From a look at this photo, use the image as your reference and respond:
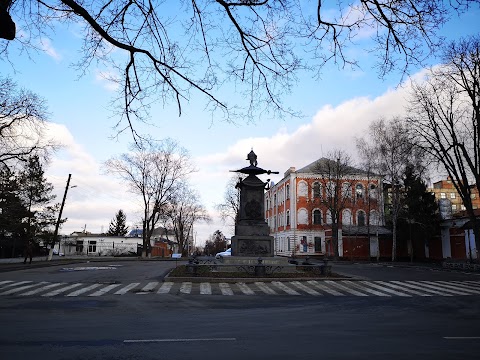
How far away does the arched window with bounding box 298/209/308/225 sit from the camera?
59750 mm

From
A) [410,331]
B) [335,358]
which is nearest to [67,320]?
[335,358]

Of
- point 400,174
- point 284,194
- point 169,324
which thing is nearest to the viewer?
point 169,324

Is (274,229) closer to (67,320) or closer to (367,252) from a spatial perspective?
(367,252)

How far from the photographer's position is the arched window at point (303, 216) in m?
59.8

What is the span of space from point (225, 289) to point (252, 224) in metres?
8.18

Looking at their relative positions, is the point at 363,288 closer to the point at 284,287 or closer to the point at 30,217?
the point at 284,287

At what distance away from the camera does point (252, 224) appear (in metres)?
23.7

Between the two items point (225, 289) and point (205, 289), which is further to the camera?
point (225, 289)

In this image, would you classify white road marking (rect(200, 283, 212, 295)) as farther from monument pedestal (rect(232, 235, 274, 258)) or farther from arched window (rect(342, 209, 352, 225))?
arched window (rect(342, 209, 352, 225))

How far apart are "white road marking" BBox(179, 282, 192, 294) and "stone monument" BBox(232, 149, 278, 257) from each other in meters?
5.81

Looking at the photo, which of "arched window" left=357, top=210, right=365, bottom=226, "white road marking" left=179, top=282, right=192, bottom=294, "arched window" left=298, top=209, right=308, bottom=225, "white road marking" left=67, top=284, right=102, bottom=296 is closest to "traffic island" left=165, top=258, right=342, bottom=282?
"white road marking" left=179, top=282, right=192, bottom=294

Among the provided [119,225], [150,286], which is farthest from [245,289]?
[119,225]

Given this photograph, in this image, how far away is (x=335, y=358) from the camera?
226 inches

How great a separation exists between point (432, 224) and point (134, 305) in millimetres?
42628
